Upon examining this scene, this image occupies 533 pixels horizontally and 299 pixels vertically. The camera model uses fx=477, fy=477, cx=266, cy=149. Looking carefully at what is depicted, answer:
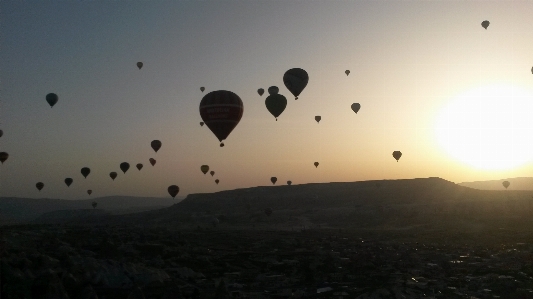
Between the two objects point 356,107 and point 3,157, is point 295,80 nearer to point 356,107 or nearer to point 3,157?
point 356,107

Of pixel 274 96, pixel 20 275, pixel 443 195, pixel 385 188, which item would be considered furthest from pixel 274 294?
pixel 385 188

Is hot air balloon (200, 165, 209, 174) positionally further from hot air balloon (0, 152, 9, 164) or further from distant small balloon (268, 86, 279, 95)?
distant small balloon (268, 86, 279, 95)

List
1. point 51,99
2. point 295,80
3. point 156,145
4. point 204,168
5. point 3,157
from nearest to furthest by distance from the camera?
point 295,80
point 51,99
point 156,145
point 3,157
point 204,168

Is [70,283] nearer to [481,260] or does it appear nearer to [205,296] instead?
[205,296]

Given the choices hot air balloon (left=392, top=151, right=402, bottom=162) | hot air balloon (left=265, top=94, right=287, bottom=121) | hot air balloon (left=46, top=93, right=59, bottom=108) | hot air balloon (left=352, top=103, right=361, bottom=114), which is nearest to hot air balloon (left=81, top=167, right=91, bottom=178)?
hot air balloon (left=46, top=93, right=59, bottom=108)

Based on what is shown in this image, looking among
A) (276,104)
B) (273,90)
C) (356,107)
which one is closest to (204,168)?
(273,90)

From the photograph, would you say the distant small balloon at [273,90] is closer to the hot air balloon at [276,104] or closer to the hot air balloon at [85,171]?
the hot air balloon at [276,104]

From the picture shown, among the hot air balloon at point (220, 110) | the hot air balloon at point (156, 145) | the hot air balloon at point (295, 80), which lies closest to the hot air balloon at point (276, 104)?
the hot air balloon at point (295, 80)
